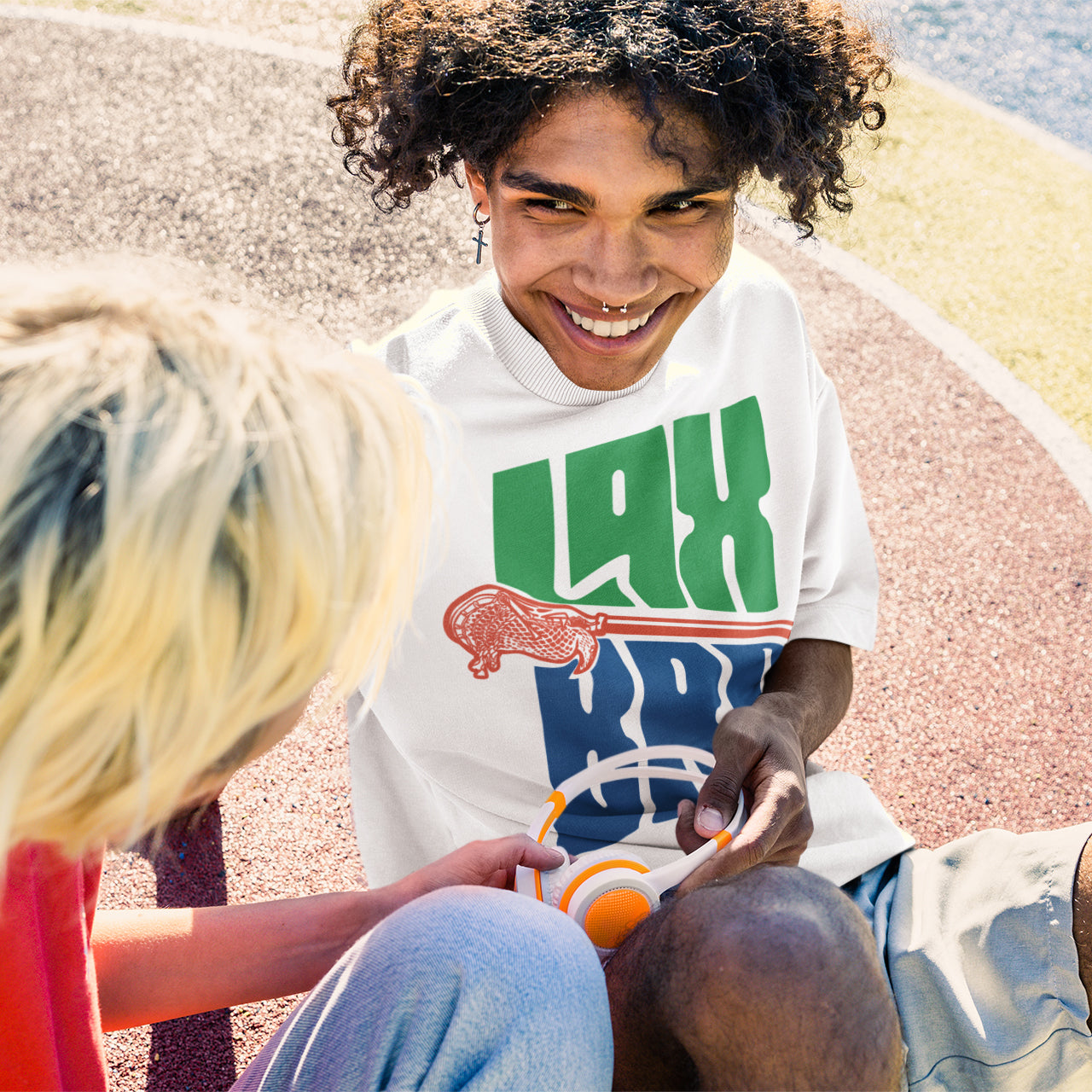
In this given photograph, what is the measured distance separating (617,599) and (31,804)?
47.1 inches

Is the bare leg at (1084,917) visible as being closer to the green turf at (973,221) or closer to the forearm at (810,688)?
the forearm at (810,688)

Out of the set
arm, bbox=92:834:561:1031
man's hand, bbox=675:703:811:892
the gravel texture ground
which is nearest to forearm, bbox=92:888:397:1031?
arm, bbox=92:834:561:1031

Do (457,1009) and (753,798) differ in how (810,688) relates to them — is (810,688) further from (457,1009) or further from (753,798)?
(457,1009)

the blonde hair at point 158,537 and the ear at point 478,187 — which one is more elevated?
the ear at point 478,187

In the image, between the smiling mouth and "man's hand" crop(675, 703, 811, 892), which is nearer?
"man's hand" crop(675, 703, 811, 892)

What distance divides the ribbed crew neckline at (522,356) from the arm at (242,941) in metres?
0.77

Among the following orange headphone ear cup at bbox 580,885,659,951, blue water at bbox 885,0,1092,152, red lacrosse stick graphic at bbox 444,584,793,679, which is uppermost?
blue water at bbox 885,0,1092,152

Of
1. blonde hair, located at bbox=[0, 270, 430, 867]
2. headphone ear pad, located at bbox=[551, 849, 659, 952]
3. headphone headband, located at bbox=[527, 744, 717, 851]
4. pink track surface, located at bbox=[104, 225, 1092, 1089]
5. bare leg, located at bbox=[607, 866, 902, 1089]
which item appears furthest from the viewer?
pink track surface, located at bbox=[104, 225, 1092, 1089]

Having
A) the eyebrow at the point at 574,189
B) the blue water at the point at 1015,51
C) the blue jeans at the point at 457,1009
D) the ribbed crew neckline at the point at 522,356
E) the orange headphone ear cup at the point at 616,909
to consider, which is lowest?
the orange headphone ear cup at the point at 616,909

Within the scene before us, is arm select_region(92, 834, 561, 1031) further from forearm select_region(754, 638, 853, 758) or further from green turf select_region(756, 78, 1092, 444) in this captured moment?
green turf select_region(756, 78, 1092, 444)

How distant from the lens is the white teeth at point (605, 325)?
1.80 metres

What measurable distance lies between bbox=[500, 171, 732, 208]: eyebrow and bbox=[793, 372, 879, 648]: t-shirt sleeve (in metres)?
0.56

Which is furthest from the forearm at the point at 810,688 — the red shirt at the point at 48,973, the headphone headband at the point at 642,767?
the red shirt at the point at 48,973

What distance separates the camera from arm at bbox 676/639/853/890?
1.58 meters
